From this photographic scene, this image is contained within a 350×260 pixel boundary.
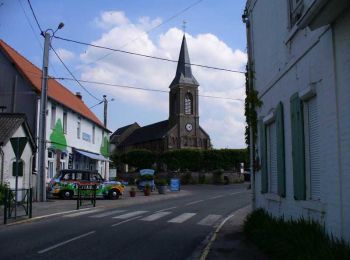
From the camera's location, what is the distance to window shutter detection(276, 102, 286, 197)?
34.4ft

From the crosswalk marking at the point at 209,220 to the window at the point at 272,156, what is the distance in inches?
176

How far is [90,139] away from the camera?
139 feet

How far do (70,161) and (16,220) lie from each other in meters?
20.8

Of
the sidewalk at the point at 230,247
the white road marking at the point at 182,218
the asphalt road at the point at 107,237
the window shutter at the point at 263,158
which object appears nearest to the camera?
the sidewalk at the point at 230,247

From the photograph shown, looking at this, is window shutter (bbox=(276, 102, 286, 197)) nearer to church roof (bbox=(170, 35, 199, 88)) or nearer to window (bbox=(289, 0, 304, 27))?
window (bbox=(289, 0, 304, 27))

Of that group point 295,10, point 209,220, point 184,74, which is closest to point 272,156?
point 295,10

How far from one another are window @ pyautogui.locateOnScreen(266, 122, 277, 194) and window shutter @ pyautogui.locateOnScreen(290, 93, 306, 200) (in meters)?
2.37

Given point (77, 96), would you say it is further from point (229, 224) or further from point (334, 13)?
point (334, 13)

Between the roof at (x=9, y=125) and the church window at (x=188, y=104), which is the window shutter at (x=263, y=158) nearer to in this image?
the roof at (x=9, y=125)

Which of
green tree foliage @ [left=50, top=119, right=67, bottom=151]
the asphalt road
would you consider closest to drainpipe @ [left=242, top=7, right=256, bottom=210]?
the asphalt road

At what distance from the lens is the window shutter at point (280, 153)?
10.5 m

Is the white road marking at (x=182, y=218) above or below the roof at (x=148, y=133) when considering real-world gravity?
below

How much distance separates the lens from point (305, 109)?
9.09m

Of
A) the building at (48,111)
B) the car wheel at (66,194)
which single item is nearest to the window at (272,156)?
the building at (48,111)
